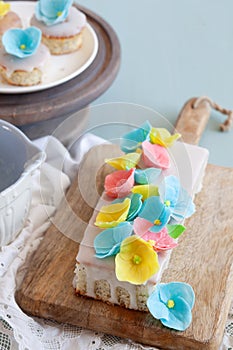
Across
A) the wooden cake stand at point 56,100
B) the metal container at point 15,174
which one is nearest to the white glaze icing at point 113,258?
the metal container at point 15,174

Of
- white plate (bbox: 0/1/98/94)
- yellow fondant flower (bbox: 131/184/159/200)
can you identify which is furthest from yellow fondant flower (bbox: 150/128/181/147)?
white plate (bbox: 0/1/98/94)

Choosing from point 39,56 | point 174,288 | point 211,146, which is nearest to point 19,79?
point 39,56

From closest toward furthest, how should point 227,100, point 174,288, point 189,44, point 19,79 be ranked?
point 174,288 < point 19,79 < point 227,100 < point 189,44

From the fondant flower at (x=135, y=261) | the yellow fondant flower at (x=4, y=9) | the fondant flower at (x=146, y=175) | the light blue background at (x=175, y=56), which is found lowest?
the light blue background at (x=175, y=56)

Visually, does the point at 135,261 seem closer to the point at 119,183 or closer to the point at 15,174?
the point at 119,183

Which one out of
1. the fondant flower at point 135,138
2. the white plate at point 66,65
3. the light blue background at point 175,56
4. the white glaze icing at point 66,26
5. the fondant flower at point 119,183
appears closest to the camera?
the fondant flower at point 119,183

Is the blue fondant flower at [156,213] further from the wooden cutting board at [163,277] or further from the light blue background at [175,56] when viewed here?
the light blue background at [175,56]

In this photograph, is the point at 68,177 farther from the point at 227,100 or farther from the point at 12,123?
the point at 227,100

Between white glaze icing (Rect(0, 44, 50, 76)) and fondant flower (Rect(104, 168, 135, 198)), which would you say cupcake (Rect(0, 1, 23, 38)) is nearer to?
white glaze icing (Rect(0, 44, 50, 76))
